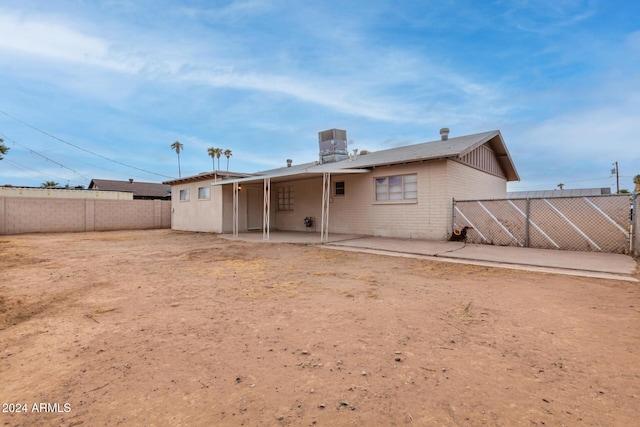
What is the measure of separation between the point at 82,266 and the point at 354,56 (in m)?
13.2

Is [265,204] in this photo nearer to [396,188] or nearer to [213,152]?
[396,188]

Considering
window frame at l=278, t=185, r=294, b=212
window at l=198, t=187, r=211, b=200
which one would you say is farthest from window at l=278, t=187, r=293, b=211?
window at l=198, t=187, r=211, b=200

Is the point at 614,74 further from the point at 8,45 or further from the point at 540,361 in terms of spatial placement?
the point at 8,45

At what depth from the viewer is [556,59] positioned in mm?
12445

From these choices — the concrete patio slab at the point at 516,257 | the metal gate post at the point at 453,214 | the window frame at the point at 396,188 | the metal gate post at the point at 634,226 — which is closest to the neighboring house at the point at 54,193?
the window frame at the point at 396,188

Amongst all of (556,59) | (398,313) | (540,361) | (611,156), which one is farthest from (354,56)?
(611,156)

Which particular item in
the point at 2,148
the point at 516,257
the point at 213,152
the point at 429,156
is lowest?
the point at 516,257

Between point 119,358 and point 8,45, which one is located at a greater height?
point 8,45

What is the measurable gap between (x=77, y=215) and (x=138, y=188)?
19.7 meters

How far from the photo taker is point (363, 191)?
38.0 feet

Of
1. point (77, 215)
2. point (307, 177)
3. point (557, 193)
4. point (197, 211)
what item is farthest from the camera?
point (557, 193)

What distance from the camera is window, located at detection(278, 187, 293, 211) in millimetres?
14702

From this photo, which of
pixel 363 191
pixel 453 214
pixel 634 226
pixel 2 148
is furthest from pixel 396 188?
pixel 2 148

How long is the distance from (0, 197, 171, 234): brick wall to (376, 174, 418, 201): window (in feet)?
49.7
